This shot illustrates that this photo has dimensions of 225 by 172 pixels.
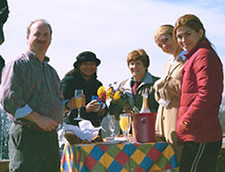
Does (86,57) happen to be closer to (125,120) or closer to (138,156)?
(125,120)

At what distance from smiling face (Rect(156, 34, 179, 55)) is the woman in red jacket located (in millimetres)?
640

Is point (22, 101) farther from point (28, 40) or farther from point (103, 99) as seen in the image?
point (103, 99)

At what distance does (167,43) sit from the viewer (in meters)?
3.63

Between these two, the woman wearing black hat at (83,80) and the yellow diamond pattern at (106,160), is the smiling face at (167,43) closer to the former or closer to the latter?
the woman wearing black hat at (83,80)

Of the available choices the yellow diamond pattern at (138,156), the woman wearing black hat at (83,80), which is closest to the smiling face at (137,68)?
the woman wearing black hat at (83,80)

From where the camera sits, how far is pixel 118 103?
10.9ft

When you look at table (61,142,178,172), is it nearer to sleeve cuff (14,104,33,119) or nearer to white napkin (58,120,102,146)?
white napkin (58,120,102,146)

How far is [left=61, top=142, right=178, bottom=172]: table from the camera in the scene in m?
3.03

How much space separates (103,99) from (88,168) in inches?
24.1

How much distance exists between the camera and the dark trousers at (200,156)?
9.22 ft

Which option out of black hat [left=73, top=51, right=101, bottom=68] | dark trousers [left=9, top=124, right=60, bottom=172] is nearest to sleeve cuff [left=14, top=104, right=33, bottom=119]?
dark trousers [left=9, top=124, right=60, bottom=172]

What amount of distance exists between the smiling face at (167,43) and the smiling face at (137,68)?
0.69 meters

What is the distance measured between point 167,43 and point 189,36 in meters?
0.62

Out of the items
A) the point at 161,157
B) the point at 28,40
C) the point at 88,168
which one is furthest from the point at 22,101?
the point at 161,157
